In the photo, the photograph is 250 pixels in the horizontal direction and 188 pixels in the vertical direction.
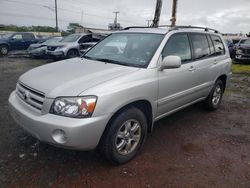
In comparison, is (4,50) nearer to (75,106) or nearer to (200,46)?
(200,46)

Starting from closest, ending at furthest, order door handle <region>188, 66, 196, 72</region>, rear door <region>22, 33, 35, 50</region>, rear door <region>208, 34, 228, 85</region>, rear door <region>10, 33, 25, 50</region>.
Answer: door handle <region>188, 66, 196, 72</region>
rear door <region>208, 34, 228, 85</region>
rear door <region>10, 33, 25, 50</region>
rear door <region>22, 33, 35, 50</region>

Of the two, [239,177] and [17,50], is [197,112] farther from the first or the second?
[17,50]

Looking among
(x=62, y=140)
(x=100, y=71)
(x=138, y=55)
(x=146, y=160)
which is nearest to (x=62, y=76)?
(x=100, y=71)

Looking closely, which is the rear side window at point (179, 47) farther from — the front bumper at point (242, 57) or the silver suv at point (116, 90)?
the front bumper at point (242, 57)

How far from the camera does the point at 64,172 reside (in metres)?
2.95

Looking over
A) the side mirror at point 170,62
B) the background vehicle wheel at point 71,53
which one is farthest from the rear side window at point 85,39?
the side mirror at point 170,62

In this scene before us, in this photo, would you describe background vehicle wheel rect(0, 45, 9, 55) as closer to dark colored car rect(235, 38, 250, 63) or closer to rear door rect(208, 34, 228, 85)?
dark colored car rect(235, 38, 250, 63)

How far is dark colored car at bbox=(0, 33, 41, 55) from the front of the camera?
1679cm

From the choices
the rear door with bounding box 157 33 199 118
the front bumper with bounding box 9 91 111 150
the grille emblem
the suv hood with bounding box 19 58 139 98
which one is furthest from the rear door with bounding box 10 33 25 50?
the front bumper with bounding box 9 91 111 150

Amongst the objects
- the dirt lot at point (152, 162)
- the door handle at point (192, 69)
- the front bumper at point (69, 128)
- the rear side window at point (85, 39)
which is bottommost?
the dirt lot at point (152, 162)

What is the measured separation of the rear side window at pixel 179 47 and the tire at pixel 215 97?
1376 millimetres

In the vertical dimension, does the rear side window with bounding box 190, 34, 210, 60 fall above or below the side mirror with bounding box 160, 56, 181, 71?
above

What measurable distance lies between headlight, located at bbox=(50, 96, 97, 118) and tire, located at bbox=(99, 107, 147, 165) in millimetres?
386

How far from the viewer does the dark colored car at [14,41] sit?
16.8m
